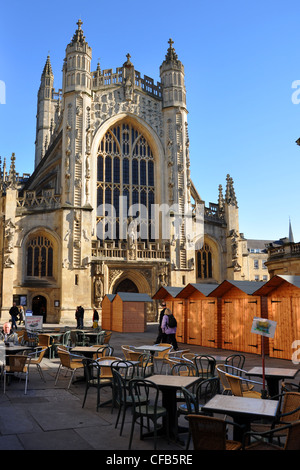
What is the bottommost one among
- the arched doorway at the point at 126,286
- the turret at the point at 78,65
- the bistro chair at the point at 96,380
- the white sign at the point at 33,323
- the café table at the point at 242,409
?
the bistro chair at the point at 96,380

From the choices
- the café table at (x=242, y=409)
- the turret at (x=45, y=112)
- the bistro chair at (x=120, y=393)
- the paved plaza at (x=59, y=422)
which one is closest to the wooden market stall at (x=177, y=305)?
the paved plaza at (x=59, y=422)

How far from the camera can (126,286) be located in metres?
32.1

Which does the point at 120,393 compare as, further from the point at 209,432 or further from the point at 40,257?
the point at 40,257

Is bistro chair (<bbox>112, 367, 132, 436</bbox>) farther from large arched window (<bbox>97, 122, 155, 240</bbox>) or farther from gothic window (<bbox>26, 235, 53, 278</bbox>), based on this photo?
large arched window (<bbox>97, 122, 155, 240</bbox>)

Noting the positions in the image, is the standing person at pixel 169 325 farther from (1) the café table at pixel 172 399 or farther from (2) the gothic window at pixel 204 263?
(2) the gothic window at pixel 204 263

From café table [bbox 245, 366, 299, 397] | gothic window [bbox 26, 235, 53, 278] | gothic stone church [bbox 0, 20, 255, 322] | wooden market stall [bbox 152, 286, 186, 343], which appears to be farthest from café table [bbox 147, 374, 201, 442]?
gothic window [bbox 26, 235, 53, 278]

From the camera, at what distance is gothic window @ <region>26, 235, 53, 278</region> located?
98.2ft

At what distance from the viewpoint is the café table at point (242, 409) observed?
4.65m

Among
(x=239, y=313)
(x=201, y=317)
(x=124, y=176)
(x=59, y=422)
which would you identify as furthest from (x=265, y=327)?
(x=124, y=176)

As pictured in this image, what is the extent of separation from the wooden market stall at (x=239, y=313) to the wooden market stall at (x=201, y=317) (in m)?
0.33

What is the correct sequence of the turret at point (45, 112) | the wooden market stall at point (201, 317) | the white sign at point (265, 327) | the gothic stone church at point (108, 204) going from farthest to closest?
the turret at point (45, 112), the gothic stone church at point (108, 204), the wooden market stall at point (201, 317), the white sign at point (265, 327)
